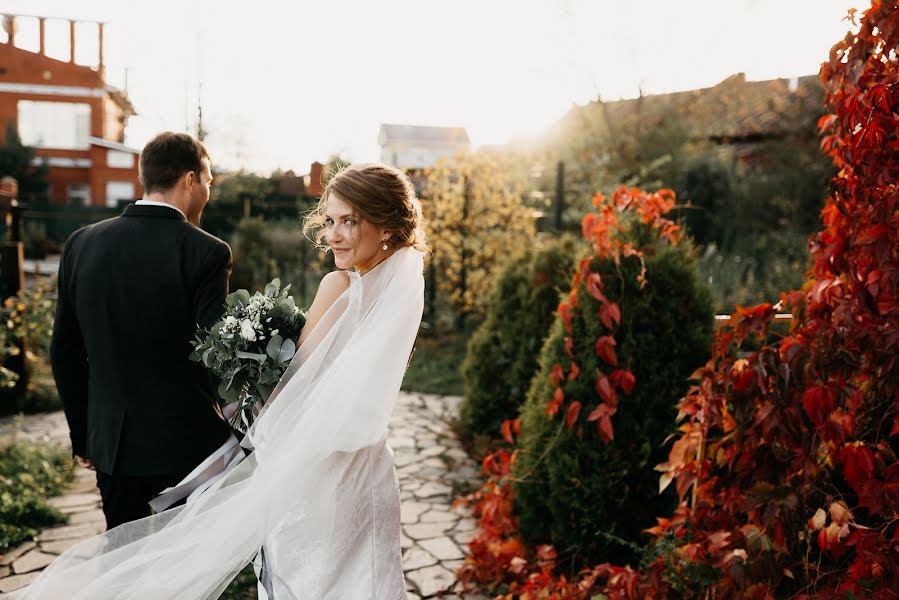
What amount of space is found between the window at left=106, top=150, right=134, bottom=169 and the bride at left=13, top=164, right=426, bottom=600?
29.2 m

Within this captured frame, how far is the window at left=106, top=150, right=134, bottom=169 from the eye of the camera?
27828 millimetres

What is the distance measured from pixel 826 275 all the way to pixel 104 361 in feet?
8.69

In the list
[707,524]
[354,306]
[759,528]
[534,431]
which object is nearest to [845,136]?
[759,528]

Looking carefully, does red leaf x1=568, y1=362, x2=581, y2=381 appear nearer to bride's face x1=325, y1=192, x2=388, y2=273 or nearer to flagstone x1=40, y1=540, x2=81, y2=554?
bride's face x1=325, y1=192, x2=388, y2=273

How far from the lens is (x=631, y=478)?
10.6 ft

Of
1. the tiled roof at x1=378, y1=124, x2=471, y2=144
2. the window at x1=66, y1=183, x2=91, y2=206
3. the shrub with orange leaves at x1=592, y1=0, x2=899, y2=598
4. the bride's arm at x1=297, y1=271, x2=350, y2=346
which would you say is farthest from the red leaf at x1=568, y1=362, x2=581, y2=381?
the tiled roof at x1=378, y1=124, x2=471, y2=144

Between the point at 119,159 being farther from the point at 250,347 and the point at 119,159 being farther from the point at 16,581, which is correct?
the point at 250,347

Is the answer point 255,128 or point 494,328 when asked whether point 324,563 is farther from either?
point 255,128

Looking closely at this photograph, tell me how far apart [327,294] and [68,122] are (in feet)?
101

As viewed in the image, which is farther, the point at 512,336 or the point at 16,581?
the point at 512,336

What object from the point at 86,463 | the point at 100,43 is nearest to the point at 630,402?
the point at 86,463

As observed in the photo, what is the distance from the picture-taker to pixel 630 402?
10.5 feet

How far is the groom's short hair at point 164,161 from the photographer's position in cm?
258

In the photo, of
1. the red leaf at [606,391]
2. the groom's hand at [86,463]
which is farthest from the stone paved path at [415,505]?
the red leaf at [606,391]
